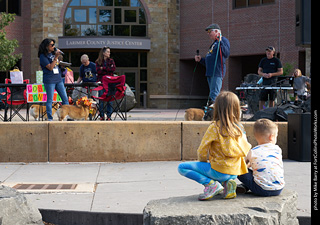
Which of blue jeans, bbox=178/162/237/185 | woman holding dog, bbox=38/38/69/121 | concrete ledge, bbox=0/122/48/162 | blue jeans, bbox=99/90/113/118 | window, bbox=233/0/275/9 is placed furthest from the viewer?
window, bbox=233/0/275/9

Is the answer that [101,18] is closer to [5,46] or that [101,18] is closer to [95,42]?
[95,42]

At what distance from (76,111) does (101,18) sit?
22.6 metres

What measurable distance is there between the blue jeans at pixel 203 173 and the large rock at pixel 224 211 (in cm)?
21

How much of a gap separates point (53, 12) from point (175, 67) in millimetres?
8853

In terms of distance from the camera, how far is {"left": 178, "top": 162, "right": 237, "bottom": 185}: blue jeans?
4645 millimetres

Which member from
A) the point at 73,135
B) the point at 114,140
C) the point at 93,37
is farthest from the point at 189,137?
the point at 93,37

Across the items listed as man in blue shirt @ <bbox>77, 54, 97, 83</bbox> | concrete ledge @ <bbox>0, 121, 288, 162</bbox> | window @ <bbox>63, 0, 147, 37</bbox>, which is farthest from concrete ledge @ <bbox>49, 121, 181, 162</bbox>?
window @ <bbox>63, 0, 147, 37</bbox>

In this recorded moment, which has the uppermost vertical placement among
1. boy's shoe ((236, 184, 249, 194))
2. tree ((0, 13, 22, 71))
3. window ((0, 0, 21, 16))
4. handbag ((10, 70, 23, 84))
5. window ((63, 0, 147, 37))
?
window ((0, 0, 21, 16))

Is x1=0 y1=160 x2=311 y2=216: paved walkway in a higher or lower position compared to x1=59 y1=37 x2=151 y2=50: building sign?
lower

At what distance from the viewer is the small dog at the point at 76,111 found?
37.7ft

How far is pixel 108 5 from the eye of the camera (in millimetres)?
33562

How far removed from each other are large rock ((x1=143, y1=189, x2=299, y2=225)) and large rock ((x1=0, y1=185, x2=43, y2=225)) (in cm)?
118

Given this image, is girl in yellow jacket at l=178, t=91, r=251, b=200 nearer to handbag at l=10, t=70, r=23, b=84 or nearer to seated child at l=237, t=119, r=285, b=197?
seated child at l=237, t=119, r=285, b=197

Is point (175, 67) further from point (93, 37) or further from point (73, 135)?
point (73, 135)
